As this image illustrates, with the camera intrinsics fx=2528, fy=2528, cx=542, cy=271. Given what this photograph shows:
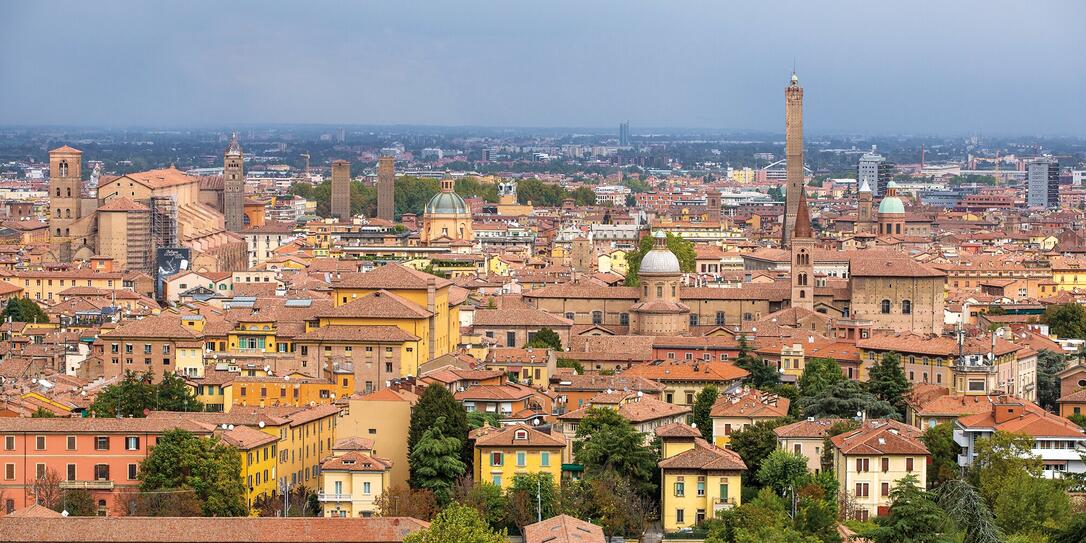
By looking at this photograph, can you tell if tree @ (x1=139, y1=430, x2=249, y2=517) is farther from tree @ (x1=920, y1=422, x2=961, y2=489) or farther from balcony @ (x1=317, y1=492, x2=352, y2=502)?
tree @ (x1=920, y1=422, x2=961, y2=489)

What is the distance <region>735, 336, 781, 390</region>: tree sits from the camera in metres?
39.0

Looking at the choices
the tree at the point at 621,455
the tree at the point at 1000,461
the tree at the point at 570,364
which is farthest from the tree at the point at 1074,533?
the tree at the point at 570,364

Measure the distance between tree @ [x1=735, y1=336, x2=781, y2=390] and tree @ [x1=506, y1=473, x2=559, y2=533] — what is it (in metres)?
9.02

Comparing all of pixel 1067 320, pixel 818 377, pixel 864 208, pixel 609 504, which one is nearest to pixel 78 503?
pixel 609 504

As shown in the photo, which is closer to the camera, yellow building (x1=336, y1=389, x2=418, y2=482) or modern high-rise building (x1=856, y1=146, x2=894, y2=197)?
yellow building (x1=336, y1=389, x2=418, y2=482)

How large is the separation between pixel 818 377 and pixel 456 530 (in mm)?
12741

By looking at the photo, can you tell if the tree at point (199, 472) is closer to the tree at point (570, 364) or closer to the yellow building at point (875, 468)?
the yellow building at point (875, 468)

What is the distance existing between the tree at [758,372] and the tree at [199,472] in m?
10.9

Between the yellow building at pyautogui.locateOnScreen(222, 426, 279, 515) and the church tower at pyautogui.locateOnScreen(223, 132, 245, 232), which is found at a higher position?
the church tower at pyautogui.locateOnScreen(223, 132, 245, 232)

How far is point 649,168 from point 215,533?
16007 centimetres

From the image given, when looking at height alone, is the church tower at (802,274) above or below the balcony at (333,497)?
above

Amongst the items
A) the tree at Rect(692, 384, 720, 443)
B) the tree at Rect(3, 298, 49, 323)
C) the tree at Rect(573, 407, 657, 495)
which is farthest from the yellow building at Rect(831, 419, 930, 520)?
the tree at Rect(3, 298, 49, 323)

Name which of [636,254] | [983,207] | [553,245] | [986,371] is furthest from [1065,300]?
[983,207]

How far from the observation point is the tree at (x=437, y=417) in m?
31.3
